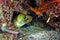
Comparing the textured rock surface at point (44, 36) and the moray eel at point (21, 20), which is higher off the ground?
the moray eel at point (21, 20)

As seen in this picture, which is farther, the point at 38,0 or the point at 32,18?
the point at 32,18

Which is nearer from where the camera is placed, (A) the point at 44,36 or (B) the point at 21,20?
(A) the point at 44,36

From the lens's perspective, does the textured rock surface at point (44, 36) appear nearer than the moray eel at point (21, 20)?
Yes

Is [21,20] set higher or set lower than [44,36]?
higher

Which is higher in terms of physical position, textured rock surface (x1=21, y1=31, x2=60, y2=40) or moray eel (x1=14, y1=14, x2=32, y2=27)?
moray eel (x1=14, y1=14, x2=32, y2=27)

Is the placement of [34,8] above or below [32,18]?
above

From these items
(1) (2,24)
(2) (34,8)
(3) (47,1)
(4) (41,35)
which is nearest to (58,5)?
(3) (47,1)

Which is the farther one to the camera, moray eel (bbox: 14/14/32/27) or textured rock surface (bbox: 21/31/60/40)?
moray eel (bbox: 14/14/32/27)

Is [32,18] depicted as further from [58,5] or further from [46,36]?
[58,5]
